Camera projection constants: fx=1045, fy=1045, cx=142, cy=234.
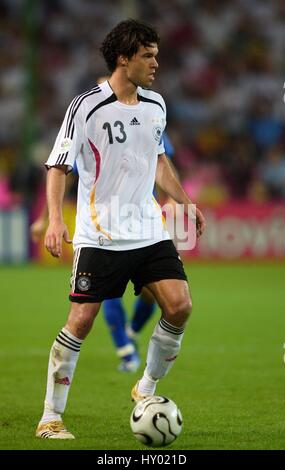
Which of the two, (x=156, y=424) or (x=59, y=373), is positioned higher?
(x=59, y=373)

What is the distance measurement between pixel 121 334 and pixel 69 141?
125 inches

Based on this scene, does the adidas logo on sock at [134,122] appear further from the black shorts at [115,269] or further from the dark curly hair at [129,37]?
the black shorts at [115,269]

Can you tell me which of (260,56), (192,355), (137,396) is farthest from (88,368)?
(260,56)

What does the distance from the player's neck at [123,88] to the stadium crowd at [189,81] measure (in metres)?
13.5

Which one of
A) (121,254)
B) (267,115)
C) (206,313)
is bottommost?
(206,313)

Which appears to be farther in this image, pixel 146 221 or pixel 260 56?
pixel 260 56

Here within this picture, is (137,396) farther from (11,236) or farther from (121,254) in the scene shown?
(11,236)

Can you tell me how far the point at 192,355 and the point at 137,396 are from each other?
3175 mm

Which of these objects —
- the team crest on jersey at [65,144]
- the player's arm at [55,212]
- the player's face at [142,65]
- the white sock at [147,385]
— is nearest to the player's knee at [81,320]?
the player's arm at [55,212]

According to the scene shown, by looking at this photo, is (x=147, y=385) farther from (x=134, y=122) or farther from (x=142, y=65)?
(x=142, y=65)

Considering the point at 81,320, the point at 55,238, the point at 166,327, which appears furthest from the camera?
the point at 166,327

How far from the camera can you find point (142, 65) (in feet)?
18.9

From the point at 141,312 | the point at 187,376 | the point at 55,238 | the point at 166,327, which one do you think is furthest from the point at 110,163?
the point at 141,312
